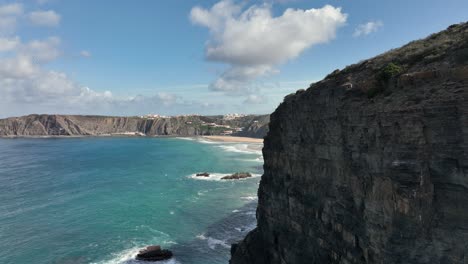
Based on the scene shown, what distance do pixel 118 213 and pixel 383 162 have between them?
5032 centimetres

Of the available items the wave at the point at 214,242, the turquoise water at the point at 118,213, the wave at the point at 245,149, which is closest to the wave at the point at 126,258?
the turquoise water at the point at 118,213

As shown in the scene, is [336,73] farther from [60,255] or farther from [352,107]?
[60,255]

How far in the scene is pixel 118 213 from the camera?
5831 centimetres

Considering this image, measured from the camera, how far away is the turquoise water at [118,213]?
42312 mm

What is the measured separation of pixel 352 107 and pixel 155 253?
29.8 meters

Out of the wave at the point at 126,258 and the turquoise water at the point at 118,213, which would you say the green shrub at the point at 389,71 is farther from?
the wave at the point at 126,258

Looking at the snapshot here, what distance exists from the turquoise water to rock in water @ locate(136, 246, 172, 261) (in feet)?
3.34

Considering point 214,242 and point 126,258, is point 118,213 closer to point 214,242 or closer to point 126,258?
point 126,258

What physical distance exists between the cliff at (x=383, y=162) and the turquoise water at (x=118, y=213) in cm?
1870

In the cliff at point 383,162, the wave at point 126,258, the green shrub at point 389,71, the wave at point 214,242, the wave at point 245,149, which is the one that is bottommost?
the wave at point 126,258

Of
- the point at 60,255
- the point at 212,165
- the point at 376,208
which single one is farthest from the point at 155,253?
the point at 212,165

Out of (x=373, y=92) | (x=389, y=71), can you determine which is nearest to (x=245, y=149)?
(x=373, y=92)

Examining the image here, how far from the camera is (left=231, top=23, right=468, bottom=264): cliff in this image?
16.1m

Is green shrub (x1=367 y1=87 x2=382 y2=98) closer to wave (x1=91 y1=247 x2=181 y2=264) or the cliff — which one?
the cliff
